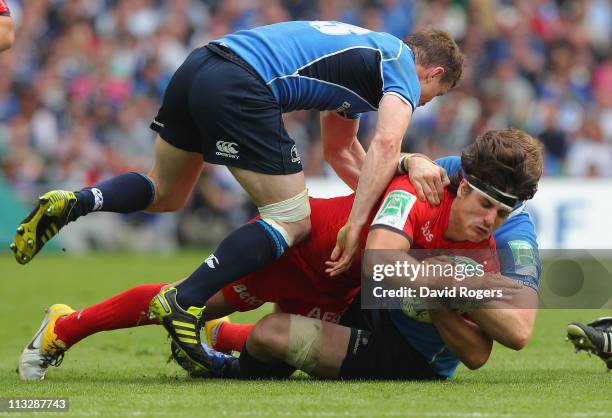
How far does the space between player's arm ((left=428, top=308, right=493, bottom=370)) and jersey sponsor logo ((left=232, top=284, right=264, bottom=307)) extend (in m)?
1.03

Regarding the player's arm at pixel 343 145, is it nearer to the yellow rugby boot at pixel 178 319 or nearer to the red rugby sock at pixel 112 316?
the red rugby sock at pixel 112 316

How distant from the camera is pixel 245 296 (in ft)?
18.7

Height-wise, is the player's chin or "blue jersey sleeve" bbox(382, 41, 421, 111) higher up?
"blue jersey sleeve" bbox(382, 41, 421, 111)

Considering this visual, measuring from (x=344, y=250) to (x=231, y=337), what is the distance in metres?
1.02

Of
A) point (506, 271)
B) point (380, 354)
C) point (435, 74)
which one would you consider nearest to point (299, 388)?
point (380, 354)

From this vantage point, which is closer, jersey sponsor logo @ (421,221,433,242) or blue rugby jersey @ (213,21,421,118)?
jersey sponsor logo @ (421,221,433,242)

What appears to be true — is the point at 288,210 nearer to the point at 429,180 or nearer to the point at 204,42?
the point at 429,180

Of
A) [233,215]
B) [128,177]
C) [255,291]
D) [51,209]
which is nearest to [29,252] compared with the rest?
[51,209]

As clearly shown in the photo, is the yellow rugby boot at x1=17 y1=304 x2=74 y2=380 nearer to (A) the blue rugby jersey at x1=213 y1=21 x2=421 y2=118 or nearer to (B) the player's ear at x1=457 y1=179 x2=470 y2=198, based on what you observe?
(A) the blue rugby jersey at x1=213 y1=21 x2=421 y2=118

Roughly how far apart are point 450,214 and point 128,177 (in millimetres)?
1908

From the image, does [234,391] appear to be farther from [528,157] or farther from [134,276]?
[134,276]

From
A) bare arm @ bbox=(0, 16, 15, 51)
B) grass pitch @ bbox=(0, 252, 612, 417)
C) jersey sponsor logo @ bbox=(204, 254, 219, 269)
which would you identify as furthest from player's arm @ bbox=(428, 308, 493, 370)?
bare arm @ bbox=(0, 16, 15, 51)

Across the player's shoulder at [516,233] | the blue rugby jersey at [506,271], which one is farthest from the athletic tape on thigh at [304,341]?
the player's shoulder at [516,233]

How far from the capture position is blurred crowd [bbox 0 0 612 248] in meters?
15.1
